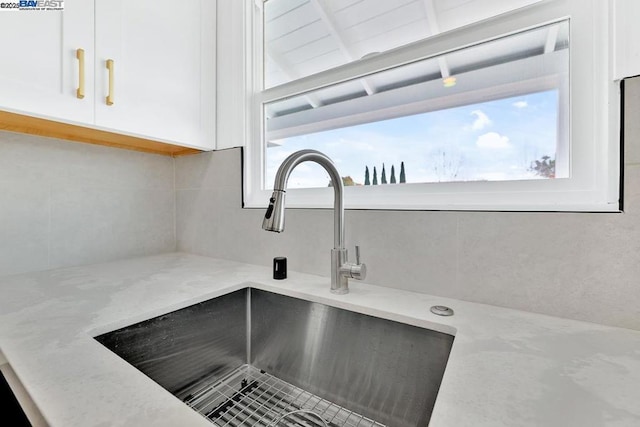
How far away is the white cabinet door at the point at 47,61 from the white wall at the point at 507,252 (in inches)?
31.4

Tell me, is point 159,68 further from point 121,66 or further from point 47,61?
point 47,61

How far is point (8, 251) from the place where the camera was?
1.04m

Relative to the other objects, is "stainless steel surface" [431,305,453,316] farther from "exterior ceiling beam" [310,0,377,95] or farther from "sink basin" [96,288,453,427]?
"exterior ceiling beam" [310,0,377,95]

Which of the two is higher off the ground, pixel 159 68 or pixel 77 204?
pixel 159 68

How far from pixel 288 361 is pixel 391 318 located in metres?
0.37

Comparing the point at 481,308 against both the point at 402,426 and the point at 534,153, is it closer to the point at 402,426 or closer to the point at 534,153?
the point at 402,426

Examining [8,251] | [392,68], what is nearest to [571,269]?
[392,68]

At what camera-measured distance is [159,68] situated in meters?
1.14

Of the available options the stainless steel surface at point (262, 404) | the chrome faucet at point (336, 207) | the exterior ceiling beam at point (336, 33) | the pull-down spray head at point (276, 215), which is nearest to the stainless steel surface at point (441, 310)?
the chrome faucet at point (336, 207)

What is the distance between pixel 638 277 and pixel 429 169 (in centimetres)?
56

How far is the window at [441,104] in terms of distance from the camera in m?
0.75

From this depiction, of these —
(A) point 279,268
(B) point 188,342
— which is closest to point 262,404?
(B) point 188,342

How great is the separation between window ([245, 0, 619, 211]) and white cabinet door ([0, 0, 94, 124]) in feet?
2.05

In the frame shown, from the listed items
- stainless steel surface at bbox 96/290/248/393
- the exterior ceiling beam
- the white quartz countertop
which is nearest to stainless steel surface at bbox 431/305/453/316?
the white quartz countertop
